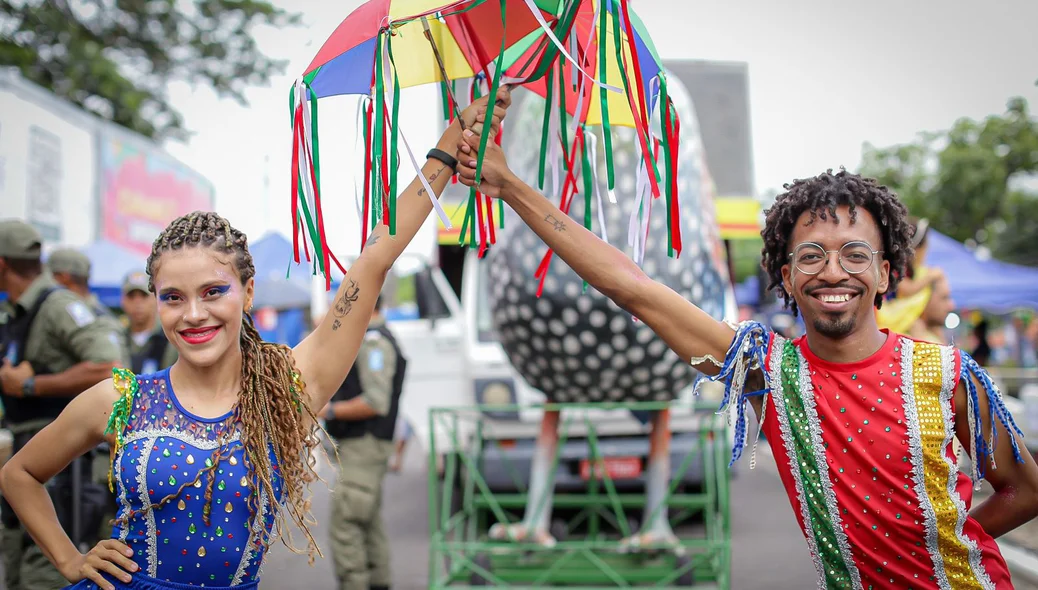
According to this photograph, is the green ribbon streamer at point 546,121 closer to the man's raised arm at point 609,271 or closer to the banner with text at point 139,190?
the man's raised arm at point 609,271

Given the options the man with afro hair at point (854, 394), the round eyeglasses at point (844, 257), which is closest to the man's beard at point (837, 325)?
the man with afro hair at point (854, 394)

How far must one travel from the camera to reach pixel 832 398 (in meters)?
2.04

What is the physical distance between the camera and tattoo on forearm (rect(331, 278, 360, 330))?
1.99 m

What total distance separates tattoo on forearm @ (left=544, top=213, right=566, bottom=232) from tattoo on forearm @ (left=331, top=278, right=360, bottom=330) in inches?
19.9

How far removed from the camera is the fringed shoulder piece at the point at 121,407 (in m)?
1.90

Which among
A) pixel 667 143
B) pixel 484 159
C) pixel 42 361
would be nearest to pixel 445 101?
pixel 484 159

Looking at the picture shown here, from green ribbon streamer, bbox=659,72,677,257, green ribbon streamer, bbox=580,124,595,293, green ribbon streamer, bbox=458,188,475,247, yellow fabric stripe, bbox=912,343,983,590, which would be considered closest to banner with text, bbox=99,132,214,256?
green ribbon streamer, bbox=458,188,475,247

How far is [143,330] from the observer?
5.99 meters

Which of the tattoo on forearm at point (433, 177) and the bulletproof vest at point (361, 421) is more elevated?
the tattoo on forearm at point (433, 177)

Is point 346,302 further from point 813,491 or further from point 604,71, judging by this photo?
point 813,491

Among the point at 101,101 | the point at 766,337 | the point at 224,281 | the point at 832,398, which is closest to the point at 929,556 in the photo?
the point at 832,398

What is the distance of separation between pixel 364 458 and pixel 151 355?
156 centimetres

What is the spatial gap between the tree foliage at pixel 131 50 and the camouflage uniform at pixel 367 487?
10474mm

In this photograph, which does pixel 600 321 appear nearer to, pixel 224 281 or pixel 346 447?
pixel 346 447
